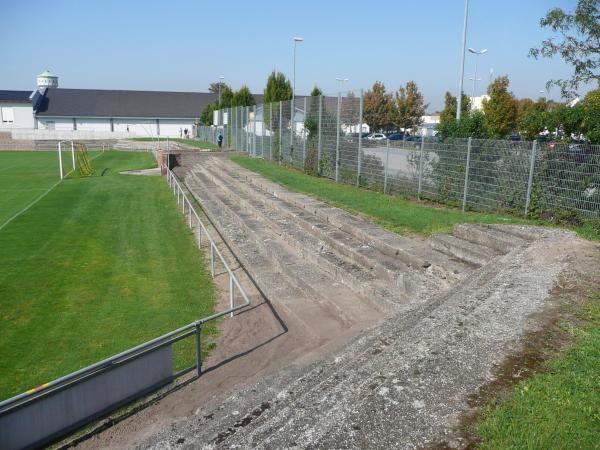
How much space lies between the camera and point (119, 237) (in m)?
14.0

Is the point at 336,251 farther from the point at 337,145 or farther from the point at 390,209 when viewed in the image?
the point at 337,145

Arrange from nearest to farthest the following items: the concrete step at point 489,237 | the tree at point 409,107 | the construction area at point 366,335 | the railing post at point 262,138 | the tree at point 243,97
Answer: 1. the construction area at point 366,335
2. the concrete step at point 489,237
3. the railing post at point 262,138
4. the tree at point 243,97
5. the tree at point 409,107

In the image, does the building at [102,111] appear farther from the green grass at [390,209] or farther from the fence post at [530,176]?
the fence post at [530,176]

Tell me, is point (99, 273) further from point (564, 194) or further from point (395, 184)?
point (564, 194)

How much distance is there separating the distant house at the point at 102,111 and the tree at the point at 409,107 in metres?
34.1

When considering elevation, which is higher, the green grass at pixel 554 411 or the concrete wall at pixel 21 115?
the concrete wall at pixel 21 115

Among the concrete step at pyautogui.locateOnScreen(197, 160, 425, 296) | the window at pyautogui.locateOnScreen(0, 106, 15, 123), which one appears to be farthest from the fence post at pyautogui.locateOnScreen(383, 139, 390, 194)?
the window at pyautogui.locateOnScreen(0, 106, 15, 123)

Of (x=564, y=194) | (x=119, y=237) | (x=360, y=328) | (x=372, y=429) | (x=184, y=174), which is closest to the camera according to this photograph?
(x=372, y=429)

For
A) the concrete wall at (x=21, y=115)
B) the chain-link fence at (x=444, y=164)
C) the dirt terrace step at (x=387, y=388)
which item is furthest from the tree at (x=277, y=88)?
the concrete wall at (x=21, y=115)

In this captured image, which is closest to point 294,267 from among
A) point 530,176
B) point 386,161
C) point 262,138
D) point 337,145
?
point 530,176

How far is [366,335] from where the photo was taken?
5.73 m

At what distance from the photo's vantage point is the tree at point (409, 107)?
5719 centimetres

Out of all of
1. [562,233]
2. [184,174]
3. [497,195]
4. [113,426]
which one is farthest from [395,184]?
[184,174]

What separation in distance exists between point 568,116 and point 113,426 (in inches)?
391
